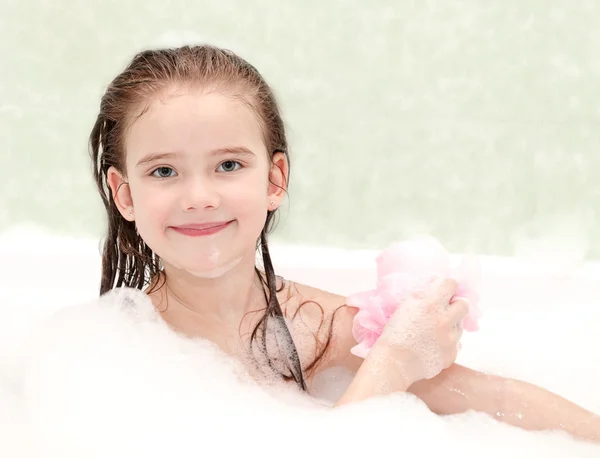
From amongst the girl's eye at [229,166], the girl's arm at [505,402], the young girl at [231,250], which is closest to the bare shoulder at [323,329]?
the young girl at [231,250]

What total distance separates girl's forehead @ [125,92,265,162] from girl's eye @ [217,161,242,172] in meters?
0.03

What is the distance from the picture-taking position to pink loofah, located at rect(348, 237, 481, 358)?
1.11m

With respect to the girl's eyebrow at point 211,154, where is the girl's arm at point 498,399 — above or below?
below

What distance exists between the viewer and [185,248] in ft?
3.46

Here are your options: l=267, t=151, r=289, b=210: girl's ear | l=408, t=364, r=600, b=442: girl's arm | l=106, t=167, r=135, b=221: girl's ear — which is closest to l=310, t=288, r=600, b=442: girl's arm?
l=408, t=364, r=600, b=442: girl's arm

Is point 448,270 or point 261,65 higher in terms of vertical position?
point 261,65

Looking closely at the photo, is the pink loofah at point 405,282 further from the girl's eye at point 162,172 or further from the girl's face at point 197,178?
the girl's eye at point 162,172

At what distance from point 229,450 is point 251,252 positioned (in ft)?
1.02

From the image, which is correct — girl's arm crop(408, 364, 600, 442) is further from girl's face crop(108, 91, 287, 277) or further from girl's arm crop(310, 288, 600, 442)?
girl's face crop(108, 91, 287, 277)

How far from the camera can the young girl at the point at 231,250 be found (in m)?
1.02

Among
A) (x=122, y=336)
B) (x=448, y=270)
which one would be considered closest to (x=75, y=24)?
(x=122, y=336)

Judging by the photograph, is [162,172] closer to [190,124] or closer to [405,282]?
[190,124]

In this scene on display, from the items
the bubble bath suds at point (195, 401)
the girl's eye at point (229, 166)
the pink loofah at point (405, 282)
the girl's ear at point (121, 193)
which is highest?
the girl's eye at point (229, 166)

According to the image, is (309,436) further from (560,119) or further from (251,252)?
(560,119)
